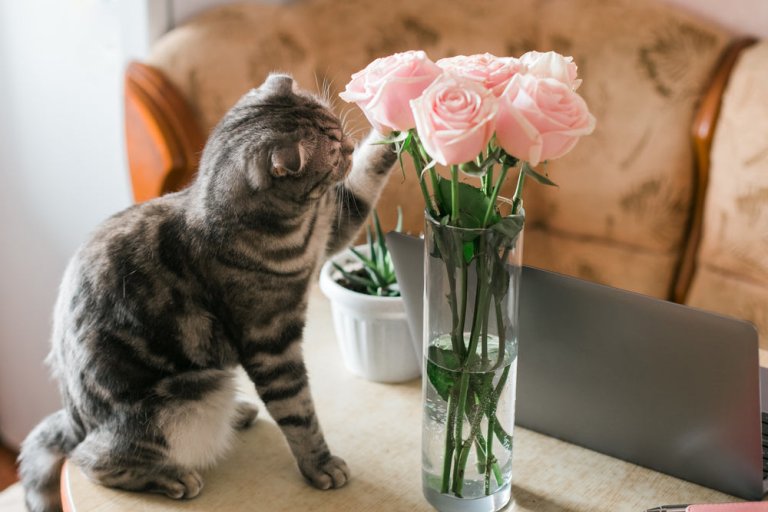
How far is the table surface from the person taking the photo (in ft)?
3.20

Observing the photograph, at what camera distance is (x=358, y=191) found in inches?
46.8

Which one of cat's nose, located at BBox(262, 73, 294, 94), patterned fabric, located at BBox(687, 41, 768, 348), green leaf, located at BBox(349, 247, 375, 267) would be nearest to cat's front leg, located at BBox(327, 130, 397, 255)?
green leaf, located at BBox(349, 247, 375, 267)

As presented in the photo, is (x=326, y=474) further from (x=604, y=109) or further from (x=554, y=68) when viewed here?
(x=604, y=109)

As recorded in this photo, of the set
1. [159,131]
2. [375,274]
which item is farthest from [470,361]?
[159,131]

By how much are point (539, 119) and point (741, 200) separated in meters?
1.21

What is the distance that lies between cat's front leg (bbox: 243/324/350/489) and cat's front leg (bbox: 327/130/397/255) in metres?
0.20

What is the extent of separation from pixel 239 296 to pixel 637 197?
1198mm

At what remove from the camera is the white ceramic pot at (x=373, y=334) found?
115 centimetres

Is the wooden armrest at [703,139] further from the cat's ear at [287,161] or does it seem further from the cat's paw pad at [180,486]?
the cat's paw pad at [180,486]

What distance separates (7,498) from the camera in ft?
5.00

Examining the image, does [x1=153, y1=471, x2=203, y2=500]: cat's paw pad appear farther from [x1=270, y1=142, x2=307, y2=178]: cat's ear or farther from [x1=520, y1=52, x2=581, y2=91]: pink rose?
[x1=520, y1=52, x2=581, y2=91]: pink rose

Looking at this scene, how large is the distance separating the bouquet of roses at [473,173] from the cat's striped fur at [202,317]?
168 millimetres

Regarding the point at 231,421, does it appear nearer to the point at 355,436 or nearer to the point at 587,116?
the point at 355,436

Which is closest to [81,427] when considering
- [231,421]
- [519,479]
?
[231,421]
